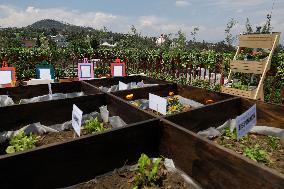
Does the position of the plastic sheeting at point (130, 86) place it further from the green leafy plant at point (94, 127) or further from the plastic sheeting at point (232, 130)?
the plastic sheeting at point (232, 130)

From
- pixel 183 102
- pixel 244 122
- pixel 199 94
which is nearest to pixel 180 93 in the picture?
pixel 183 102

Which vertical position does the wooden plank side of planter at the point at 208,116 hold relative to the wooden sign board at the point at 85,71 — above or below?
below

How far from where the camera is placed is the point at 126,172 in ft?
7.87

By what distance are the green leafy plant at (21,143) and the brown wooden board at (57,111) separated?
28cm

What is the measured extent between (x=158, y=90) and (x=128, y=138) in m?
2.29

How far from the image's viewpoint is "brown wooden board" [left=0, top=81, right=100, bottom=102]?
4.27 meters

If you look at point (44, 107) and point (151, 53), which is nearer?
point (44, 107)

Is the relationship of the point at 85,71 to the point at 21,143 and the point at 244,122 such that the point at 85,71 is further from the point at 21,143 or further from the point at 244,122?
the point at 244,122

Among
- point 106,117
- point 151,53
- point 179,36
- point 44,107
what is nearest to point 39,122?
point 44,107

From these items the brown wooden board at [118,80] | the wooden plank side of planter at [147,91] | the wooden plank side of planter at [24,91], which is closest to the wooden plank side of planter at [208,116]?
the wooden plank side of planter at [147,91]

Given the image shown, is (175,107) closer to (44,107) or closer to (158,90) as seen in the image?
(158,90)

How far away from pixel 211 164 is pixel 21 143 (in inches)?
83.5

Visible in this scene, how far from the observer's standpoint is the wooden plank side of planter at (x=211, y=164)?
1648 mm

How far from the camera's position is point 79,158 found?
212cm
